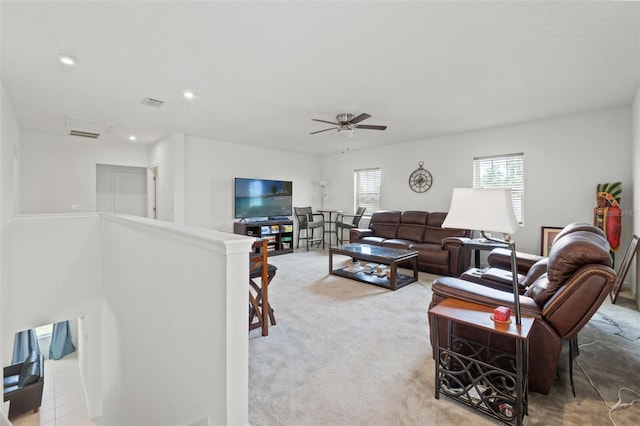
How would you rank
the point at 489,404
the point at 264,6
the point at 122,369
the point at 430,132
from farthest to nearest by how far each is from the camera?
the point at 430,132 < the point at 122,369 < the point at 264,6 < the point at 489,404

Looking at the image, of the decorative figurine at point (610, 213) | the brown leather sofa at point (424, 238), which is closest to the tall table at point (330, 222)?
the brown leather sofa at point (424, 238)

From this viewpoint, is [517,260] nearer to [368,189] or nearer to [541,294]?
[541,294]

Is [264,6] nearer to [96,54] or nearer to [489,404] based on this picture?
[96,54]

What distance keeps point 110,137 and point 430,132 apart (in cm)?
629

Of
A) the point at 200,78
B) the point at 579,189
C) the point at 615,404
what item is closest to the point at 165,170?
the point at 200,78

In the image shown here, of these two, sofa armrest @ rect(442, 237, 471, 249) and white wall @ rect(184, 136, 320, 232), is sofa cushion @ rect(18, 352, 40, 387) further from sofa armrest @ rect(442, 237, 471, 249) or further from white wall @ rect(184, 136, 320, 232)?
sofa armrest @ rect(442, 237, 471, 249)

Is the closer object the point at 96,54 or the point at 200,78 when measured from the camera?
the point at 96,54

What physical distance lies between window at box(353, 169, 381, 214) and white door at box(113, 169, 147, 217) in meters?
5.19

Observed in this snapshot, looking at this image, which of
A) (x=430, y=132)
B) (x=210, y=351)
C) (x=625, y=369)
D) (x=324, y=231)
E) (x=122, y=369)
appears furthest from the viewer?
(x=324, y=231)

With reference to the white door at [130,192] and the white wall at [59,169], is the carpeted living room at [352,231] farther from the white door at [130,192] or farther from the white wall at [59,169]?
the white door at [130,192]

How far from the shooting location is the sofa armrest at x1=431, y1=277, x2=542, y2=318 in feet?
5.51

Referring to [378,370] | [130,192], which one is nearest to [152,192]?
[130,192]

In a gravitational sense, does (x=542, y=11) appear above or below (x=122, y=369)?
above

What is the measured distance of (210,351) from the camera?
1320 millimetres
